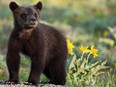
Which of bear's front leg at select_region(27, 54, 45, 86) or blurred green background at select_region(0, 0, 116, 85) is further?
blurred green background at select_region(0, 0, 116, 85)

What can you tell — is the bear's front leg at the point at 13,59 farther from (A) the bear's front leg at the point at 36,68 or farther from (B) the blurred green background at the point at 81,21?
(B) the blurred green background at the point at 81,21

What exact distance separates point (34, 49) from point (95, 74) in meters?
1.62

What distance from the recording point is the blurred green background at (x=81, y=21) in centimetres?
1856

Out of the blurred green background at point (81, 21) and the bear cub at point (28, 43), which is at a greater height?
the bear cub at point (28, 43)

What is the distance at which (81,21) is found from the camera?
26.4m

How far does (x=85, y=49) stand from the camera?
11062 millimetres

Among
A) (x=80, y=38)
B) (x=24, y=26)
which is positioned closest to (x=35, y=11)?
(x=24, y=26)

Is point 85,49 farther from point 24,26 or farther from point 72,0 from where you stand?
point 72,0

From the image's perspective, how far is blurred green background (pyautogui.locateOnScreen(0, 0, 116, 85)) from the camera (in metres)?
18.6

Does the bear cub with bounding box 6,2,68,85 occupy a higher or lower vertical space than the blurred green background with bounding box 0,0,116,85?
higher

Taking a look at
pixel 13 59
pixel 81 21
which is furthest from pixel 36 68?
pixel 81 21

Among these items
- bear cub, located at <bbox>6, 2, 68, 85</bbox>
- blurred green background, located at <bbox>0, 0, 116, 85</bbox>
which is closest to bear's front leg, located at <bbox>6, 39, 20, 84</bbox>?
bear cub, located at <bbox>6, 2, 68, 85</bbox>

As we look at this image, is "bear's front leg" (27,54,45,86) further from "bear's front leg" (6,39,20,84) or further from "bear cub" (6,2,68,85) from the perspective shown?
"bear's front leg" (6,39,20,84)

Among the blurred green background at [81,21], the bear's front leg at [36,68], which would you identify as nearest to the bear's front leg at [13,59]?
the bear's front leg at [36,68]
